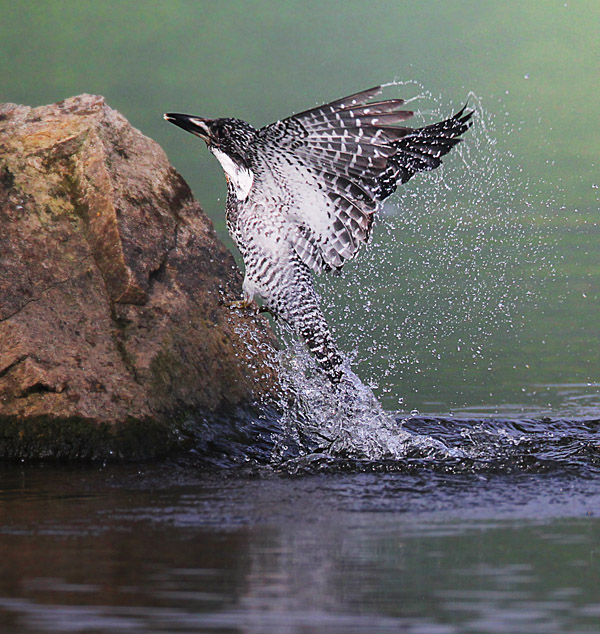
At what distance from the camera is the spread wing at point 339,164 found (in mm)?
5352

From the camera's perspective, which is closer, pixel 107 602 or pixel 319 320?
pixel 107 602

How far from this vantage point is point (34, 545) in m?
3.39

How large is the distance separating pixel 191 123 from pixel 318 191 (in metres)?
0.87

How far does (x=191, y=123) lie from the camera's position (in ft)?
19.1

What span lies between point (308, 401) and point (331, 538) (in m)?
2.92

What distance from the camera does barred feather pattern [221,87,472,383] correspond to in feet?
17.7

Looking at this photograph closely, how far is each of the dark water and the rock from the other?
0.36 metres

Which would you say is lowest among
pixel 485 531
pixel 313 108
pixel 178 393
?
pixel 485 531

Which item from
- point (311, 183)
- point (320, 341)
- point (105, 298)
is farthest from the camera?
point (320, 341)

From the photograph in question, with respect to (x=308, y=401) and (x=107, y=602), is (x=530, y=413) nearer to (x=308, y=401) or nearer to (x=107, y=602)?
(x=308, y=401)

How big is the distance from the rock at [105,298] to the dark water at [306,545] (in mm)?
364

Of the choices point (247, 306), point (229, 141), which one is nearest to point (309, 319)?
point (247, 306)

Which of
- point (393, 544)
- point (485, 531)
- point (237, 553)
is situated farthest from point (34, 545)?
point (485, 531)

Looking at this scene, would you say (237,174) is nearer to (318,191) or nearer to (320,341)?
(318,191)
